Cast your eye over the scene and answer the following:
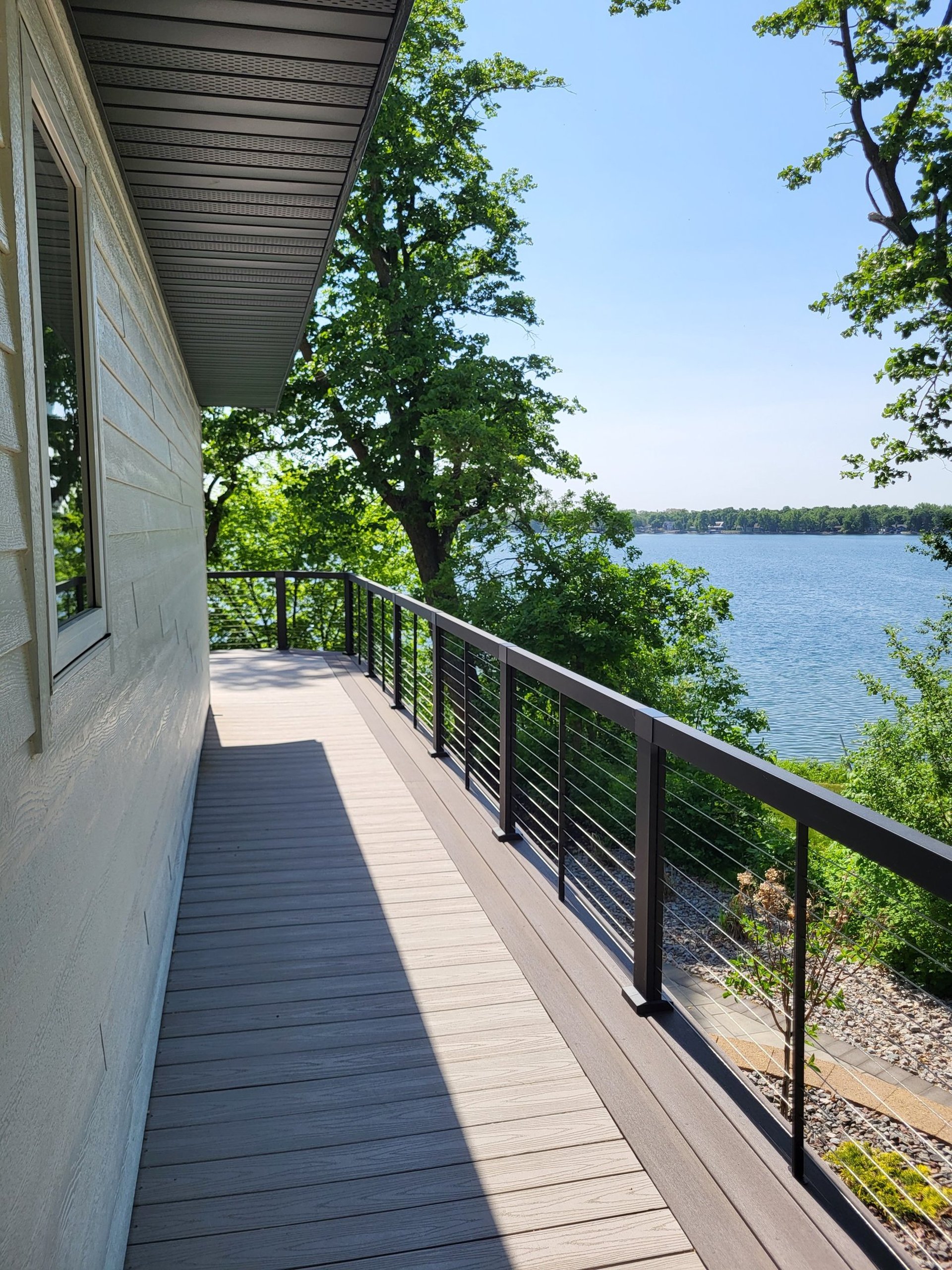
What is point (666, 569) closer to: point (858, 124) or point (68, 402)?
point (858, 124)

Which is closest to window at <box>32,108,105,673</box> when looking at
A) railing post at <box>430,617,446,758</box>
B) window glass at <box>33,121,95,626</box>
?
window glass at <box>33,121,95,626</box>

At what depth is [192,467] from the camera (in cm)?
676

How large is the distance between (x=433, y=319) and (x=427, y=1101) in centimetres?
1379

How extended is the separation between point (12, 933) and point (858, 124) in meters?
14.8

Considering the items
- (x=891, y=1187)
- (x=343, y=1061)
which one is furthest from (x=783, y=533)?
(x=343, y=1061)

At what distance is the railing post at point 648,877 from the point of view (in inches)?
92.2

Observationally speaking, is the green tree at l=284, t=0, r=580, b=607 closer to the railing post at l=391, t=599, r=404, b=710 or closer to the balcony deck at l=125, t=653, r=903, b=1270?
the railing post at l=391, t=599, r=404, b=710

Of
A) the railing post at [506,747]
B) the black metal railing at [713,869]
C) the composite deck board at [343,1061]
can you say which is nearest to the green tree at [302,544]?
the black metal railing at [713,869]

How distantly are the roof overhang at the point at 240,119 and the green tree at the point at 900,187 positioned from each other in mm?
10815

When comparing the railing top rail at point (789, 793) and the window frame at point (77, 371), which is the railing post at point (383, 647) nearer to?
the railing top rail at point (789, 793)

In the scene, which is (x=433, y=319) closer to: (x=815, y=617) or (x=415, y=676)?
(x=415, y=676)

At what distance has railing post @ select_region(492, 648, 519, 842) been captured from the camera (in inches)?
146

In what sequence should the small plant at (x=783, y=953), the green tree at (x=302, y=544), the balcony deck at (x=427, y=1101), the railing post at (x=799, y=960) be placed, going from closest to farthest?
the railing post at (x=799, y=960) → the balcony deck at (x=427, y=1101) → the small plant at (x=783, y=953) → the green tree at (x=302, y=544)

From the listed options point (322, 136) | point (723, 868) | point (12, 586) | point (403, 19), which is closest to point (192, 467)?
point (322, 136)
